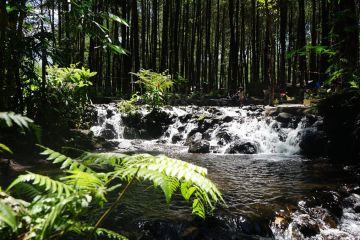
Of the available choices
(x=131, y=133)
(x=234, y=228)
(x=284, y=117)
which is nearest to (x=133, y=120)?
(x=131, y=133)

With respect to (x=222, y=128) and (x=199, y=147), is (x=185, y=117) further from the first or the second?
(x=199, y=147)

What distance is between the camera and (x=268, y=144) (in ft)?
43.0

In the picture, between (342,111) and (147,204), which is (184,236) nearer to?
(147,204)

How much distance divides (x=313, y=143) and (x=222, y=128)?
4.02 meters

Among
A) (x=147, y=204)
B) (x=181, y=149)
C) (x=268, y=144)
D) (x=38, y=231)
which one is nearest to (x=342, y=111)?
(x=268, y=144)

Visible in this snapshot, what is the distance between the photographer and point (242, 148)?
12.2m

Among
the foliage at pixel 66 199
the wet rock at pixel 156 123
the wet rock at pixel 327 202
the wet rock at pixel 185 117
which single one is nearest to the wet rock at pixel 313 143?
the wet rock at pixel 327 202

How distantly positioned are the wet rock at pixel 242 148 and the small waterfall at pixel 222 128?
0.11 feet

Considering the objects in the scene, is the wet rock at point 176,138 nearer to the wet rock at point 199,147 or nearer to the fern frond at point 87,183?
the wet rock at point 199,147

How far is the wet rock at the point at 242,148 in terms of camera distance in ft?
40.0

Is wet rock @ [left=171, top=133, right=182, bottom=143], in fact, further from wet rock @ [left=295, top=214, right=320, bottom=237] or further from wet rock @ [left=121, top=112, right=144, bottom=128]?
wet rock @ [left=295, top=214, right=320, bottom=237]

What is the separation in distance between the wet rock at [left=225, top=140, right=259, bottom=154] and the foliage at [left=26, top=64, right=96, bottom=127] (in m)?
5.27

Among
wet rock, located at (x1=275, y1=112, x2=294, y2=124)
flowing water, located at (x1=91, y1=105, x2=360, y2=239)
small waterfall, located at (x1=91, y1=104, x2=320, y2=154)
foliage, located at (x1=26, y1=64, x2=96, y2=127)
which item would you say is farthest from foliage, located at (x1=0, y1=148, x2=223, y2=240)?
wet rock, located at (x1=275, y1=112, x2=294, y2=124)

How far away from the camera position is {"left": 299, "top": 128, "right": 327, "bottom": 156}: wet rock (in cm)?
1130
